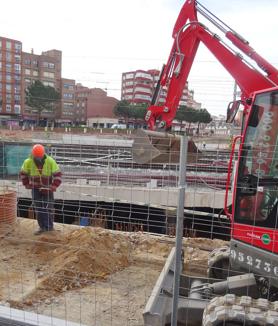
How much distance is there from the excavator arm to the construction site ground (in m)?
2.52

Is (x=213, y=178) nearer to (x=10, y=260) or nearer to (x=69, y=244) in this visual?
(x=69, y=244)

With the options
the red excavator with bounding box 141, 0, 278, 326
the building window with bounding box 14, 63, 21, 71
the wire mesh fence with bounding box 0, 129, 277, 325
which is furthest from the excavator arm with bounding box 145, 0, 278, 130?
the building window with bounding box 14, 63, 21, 71

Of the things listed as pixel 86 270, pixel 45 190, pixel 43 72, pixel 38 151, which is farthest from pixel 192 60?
pixel 43 72

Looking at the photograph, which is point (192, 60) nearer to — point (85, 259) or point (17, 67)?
point (85, 259)

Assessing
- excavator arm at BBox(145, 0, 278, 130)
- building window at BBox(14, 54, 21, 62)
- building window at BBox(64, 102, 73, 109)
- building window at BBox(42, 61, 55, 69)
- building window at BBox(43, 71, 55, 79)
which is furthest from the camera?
building window at BBox(43, 71, 55, 79)

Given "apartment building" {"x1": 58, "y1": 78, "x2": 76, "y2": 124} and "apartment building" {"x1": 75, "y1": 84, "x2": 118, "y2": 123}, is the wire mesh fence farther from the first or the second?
"apartment building" {"x1": 58, "y1": 78, "x2": 76, "y2": 124}

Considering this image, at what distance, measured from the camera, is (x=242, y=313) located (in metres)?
3.01

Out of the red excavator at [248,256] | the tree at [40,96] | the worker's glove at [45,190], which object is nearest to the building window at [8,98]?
the tree at [40,96]

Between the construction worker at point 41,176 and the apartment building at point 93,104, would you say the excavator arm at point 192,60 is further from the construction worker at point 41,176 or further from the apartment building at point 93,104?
the apartment building at point 93,104

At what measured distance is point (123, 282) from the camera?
16.8 ft

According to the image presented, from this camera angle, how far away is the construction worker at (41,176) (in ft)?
23.2

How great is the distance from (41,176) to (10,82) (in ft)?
245

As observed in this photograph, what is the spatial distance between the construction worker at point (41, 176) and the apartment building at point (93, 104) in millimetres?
73093

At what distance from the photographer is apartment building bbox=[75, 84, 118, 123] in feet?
267
